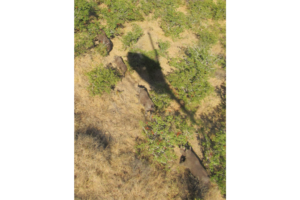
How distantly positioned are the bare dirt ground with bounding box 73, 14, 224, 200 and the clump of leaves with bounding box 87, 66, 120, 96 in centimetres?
22

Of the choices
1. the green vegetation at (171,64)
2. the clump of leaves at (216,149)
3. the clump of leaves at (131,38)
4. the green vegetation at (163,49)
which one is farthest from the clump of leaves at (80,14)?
the clump of leaves at (216,149)

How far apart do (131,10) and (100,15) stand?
69.5 inches

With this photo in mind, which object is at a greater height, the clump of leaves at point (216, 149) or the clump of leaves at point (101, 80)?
the clump of leaves at point (101, 80)

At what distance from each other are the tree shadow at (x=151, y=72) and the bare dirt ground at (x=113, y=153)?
→ 0.99 meters

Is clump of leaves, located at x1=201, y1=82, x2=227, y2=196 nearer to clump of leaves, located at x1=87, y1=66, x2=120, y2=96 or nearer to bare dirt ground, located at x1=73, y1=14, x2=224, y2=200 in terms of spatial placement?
bare dirt ground, located at x1=73, y1=14, x2=224, y2=200

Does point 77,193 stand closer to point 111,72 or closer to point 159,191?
point 159,191

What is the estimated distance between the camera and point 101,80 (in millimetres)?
5738

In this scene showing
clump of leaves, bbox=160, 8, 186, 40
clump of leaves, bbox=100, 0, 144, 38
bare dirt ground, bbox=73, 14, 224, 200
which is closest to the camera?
bare dirt ground, bbox=73, 14, 224, 200

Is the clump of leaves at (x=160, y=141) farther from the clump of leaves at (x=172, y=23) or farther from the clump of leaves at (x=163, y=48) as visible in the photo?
the clump of leaves at (x=172, y=23)

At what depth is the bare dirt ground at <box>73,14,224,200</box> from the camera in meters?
4.20

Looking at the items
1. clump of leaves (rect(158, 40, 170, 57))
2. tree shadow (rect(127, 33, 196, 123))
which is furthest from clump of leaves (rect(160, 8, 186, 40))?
tree shadow (rect(127, 33, 196, 123))

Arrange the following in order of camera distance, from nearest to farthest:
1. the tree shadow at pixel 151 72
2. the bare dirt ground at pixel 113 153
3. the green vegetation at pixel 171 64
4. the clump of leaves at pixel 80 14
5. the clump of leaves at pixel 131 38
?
the bare dirt ground at pixel 113 153 < the green vegetation at pixel 171 64 < the clump of leaves at pixel 80 14 < the tree shadow at pixel 151 72 < the clump of leaves at pixel 131 38

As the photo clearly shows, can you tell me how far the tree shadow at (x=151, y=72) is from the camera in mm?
6923

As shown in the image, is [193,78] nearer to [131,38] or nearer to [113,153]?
[131,38]
